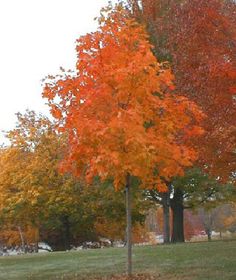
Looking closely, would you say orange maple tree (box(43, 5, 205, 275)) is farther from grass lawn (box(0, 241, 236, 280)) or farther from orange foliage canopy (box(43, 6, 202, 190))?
grass lawn (box(0, 241, 236, 280))

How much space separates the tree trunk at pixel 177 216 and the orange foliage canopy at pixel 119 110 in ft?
58.9

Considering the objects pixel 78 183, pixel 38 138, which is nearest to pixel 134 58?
pixel 78 183

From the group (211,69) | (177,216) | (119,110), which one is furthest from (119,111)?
(177,216)

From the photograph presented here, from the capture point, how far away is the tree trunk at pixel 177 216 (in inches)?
1133

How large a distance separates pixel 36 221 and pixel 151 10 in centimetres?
2086

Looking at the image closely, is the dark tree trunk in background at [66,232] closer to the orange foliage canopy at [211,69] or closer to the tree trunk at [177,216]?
the tree trunk at [177,216]

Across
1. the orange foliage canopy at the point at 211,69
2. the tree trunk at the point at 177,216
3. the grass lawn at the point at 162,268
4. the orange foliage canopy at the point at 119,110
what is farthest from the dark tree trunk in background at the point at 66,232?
the orange foliage canopy at the point at 119,110

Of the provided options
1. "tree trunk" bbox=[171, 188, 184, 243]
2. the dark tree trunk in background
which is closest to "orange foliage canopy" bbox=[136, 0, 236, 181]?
"tree trunk" bbox=[171, 188, 184, 243]

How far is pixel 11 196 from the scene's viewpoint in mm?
32812

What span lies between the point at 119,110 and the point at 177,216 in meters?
20.6

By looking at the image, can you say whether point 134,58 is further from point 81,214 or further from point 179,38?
point 81,214

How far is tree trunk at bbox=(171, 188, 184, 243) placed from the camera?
28781 mm

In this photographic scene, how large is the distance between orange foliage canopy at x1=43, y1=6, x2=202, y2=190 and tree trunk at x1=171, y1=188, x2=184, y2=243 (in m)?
17.9

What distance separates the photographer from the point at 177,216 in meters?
29.8
